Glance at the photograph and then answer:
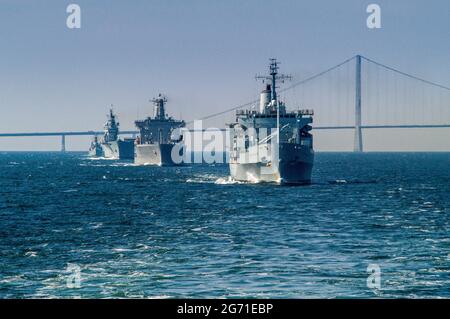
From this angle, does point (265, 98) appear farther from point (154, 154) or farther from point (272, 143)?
point (154, 154)

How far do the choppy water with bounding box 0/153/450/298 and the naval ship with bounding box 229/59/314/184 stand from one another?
35.8ft

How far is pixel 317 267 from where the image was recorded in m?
28.6

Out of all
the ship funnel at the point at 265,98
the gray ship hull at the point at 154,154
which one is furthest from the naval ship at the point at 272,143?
the gray ship hull at the point at 154,154

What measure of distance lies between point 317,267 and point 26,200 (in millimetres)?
47387

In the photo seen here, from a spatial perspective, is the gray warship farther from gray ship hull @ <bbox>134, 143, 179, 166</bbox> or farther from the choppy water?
the choppy water

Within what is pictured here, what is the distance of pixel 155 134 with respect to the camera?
179 meters

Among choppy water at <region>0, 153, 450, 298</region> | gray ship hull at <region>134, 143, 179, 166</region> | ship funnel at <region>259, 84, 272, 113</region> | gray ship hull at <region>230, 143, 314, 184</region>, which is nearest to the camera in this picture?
choppy water at <region>0, 153, 450, 298</region>

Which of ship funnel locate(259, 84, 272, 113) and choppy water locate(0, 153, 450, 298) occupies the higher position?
ship funnel locate(259, 84, 272, 113)

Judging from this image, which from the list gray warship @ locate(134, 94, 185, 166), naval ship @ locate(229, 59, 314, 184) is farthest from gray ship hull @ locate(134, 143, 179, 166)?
naval ship @ locate(229, 59, 314, 184)

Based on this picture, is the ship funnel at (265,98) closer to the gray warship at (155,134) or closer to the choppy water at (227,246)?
the choppy water at (227,246)

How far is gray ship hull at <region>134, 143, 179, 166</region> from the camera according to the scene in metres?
166

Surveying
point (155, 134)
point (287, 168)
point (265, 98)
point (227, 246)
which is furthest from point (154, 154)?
point (227, 246)

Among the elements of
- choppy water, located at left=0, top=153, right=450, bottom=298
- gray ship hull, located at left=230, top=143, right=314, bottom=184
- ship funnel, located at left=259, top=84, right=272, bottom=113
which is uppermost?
ship funnel, located at left=259, top=84, right=272, bottom=113
